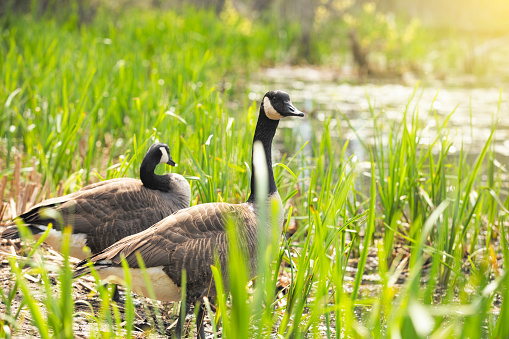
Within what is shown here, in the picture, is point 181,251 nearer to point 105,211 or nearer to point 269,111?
point 105,211

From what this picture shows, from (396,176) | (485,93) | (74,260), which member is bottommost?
(74,260)

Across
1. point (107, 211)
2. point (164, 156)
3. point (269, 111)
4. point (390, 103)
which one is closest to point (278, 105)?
point (269, 111)

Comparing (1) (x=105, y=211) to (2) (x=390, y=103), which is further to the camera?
(2) (x=390, y=103)

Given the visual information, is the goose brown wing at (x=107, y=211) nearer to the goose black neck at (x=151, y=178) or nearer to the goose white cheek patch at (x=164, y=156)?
the goose black neck at (x=151, y=178)

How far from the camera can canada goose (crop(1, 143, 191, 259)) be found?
338cm

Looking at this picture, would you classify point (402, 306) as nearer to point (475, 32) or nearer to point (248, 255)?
point (248, 255)

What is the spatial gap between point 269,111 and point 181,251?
Result: 45.6 inches

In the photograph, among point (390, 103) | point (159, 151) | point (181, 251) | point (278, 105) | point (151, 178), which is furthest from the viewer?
point (390, 103)

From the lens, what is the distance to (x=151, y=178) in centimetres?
375

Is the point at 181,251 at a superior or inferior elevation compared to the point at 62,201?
inferior

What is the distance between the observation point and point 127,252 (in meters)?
2.88

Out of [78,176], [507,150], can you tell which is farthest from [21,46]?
[507,150]

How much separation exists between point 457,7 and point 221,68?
79.7ft

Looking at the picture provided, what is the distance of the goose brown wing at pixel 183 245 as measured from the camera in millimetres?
2865
